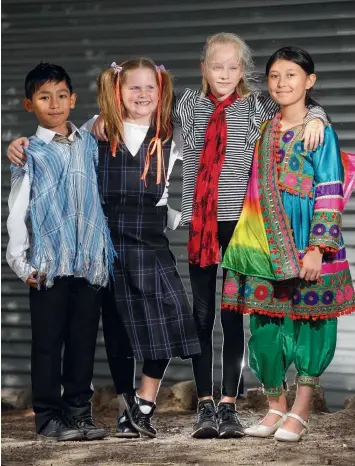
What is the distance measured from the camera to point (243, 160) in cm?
514

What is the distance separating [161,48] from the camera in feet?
23.5

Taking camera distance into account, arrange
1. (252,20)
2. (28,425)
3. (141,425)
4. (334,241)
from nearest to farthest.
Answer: (334,241) < (141,425) < (28,425) < (252,20)

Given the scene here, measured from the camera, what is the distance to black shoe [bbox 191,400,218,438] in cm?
513

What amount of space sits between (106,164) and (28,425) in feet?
6.66

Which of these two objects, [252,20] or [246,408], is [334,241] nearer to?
[246,408]

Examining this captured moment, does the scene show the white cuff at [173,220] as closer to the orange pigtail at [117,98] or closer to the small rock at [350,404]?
the orange pigtail at [117,98]

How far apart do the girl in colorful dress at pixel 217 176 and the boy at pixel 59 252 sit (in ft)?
0.48

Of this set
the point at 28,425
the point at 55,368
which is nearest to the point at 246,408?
the point at 28,425

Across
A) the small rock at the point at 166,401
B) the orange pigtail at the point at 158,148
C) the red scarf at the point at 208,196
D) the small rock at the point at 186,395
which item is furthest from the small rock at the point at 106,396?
the orange pigtail at the point at 158,148

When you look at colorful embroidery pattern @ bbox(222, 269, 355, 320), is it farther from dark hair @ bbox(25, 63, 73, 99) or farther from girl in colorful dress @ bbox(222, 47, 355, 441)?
dark hair @ bbox(25, 63, 73, 99)

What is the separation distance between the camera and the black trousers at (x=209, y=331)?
5145 millimetres

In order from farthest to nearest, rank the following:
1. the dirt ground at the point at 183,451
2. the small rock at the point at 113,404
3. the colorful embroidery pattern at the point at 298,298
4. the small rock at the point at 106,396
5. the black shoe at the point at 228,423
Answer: the small rock at the point at 106,396 → the small rock at the point at 113,404 → the black shoe at the point at 228,423 → the colorful embroidery pattern at the point at 298,298 → the dirt ground at the point at 183,451

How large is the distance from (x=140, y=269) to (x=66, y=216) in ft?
1.35

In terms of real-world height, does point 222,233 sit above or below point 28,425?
above
